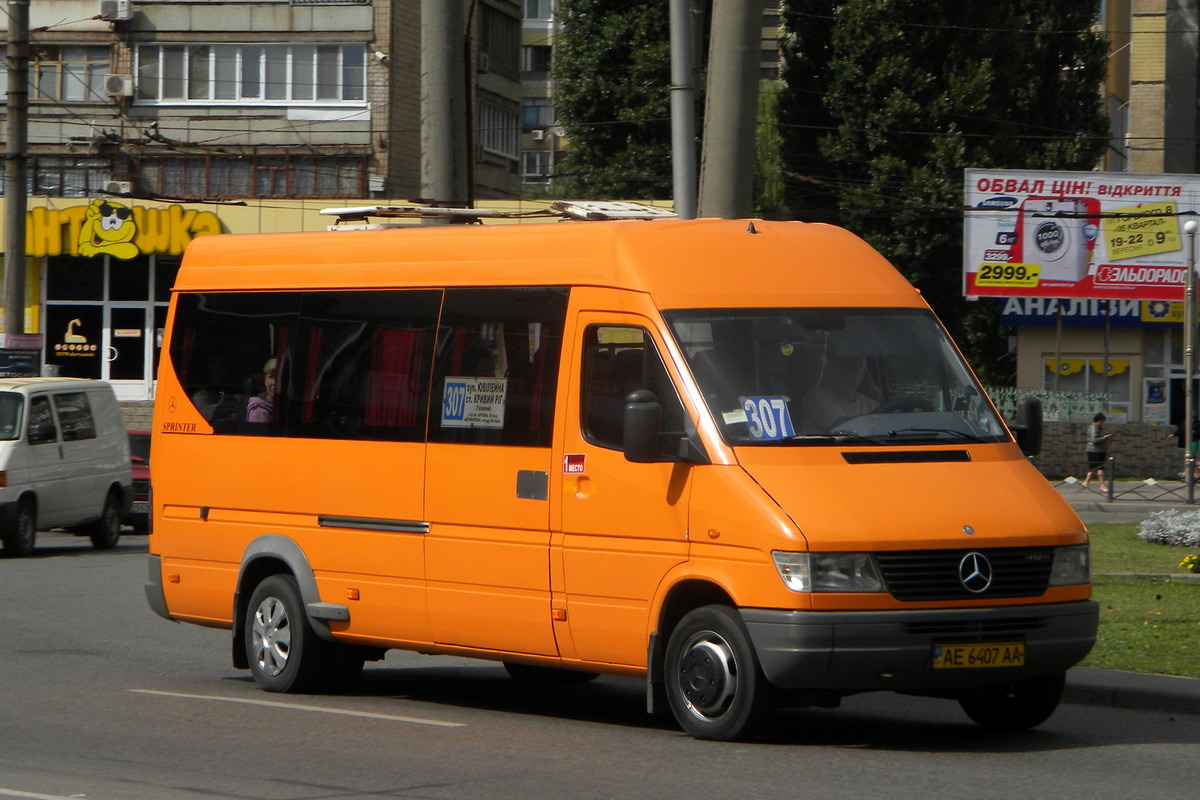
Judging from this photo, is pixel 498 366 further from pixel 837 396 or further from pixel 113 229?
pixel 113 229

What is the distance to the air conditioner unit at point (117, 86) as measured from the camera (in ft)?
151

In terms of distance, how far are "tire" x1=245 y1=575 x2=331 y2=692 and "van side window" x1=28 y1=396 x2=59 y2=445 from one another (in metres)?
12.6

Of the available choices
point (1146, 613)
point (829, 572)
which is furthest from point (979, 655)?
point (1146, 613)

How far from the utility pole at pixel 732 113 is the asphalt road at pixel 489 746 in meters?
3.48

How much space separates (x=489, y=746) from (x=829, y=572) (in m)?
1.85

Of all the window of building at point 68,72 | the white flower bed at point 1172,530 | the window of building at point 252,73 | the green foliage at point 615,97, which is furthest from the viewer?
the window of building at point 68,72

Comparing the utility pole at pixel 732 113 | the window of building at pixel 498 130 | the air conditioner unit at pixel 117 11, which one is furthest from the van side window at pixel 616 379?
the window of building at pixel 498 130

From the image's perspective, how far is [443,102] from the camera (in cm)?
1570

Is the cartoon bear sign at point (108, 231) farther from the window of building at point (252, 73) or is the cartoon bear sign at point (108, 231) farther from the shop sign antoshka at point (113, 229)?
the window of building at point (252, 73)

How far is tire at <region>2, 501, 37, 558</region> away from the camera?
22.2 metres

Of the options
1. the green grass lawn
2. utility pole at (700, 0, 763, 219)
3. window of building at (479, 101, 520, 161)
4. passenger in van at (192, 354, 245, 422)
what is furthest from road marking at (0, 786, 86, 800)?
window of building at (479, 101, 520, 161)

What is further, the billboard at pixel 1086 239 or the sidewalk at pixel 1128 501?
the billboard at pixel 1086 239

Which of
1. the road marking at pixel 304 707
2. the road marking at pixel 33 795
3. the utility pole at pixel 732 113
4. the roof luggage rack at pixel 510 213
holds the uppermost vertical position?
the utility pole at pixel 732 113

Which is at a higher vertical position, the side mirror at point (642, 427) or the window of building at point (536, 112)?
the window of building at point (536, 112)
